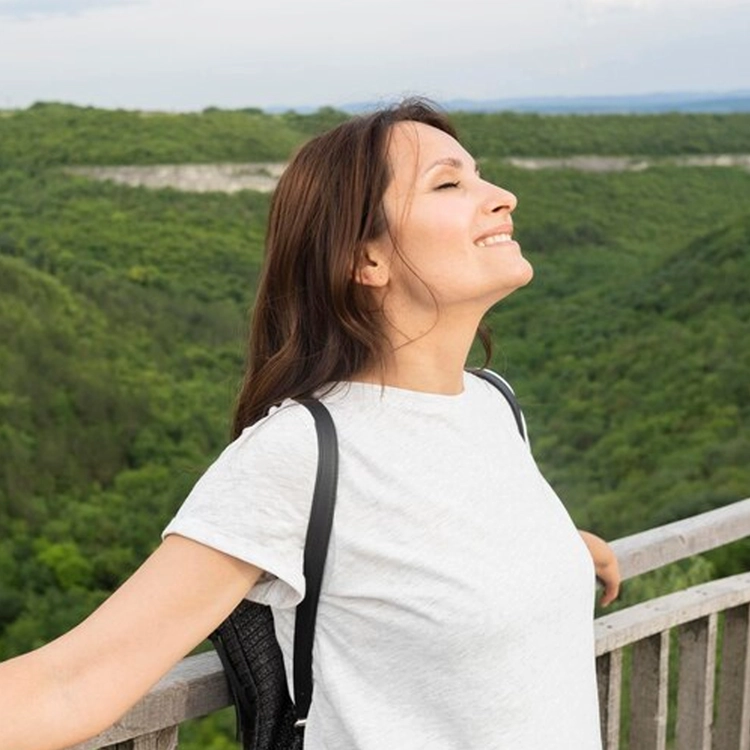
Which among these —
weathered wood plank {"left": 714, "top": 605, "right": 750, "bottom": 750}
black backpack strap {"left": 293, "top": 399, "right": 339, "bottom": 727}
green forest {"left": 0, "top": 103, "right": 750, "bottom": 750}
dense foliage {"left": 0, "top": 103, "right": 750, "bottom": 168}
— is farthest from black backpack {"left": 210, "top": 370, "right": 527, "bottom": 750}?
dense foliage {"left": 0, "top": 103, "right": 750, "bottom": 168}

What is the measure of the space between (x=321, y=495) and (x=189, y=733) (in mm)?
11195

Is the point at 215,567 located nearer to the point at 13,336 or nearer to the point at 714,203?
the point at 13,336

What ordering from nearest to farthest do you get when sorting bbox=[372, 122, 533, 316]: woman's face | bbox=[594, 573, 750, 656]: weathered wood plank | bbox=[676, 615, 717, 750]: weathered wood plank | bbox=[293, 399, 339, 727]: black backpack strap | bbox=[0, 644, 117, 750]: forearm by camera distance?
bbox=[0, 644, 117, 750]: forearm < bbox=[293, 399, 339, 727]: black backpack strap < bbox=[372, 122, 533, 316]: woman's face < bbox=[594, 573, 750, 656]: weathered wood plank < bbox=[676, 615, 717, 750]: weathered wood plank

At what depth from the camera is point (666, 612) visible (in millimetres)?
1458

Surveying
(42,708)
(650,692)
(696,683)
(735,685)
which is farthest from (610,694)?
(42,708)

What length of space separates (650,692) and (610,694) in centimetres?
8

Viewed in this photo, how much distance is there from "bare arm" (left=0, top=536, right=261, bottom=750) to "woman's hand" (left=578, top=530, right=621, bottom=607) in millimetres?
530

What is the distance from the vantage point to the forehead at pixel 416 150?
106 centimetres

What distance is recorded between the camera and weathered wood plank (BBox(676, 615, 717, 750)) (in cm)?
154

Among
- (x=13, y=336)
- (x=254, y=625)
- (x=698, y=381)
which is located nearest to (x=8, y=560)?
(x=13, y=336)

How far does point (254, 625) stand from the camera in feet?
3.28

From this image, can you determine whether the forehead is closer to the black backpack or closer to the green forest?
the black backpack

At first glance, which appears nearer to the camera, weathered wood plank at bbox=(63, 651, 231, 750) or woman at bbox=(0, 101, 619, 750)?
woman at bbox=(0, 101, 619, 750)

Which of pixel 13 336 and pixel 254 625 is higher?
pixel 254 625
